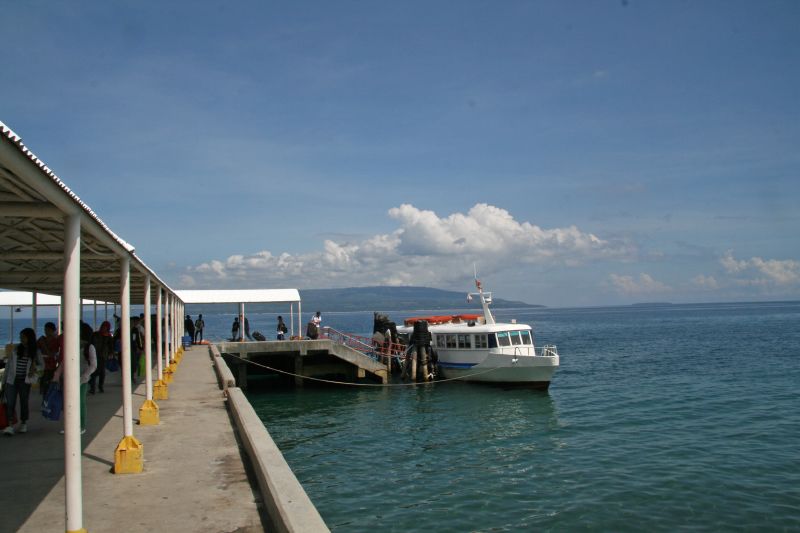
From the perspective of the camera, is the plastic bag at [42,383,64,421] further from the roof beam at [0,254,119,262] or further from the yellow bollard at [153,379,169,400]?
the yellow bollard at [153,379,169,400]

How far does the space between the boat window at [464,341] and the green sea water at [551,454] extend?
2029mm

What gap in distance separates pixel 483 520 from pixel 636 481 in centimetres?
465

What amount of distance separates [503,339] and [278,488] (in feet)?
85.4

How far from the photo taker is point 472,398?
29.4 m

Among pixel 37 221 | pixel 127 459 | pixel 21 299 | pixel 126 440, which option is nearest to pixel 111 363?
pixel 21 299

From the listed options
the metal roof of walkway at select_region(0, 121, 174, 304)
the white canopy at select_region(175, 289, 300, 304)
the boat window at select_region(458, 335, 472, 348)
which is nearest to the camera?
the metal roof of walkway at select_region(0, 121, 174, 304)

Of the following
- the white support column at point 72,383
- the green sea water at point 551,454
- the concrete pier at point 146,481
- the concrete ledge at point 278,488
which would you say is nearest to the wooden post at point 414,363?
the green sea water at point 551,454

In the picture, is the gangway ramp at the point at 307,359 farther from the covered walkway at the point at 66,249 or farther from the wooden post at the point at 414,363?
the covered walkway at the point at 66,249

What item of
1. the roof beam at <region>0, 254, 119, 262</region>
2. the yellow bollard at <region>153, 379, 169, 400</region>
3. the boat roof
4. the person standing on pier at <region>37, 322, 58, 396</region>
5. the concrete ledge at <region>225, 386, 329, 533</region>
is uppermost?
the roof beam at <region>0, 254, 119, 262</region>

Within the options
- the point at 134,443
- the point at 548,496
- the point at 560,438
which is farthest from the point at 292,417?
the point at 134,443

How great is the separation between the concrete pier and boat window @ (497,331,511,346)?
20.9 meters

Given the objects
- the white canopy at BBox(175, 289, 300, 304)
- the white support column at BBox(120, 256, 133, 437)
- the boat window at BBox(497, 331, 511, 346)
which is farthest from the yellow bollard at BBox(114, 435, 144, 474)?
the white canopy at BBox(175, 289, 300, 304)

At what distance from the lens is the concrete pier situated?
6914 mm

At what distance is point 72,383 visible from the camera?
19.8 ft
